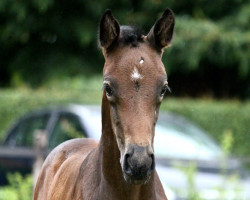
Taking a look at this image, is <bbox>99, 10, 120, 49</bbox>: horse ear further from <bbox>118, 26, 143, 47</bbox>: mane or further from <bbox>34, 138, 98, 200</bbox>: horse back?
<bbox>34, 138, 98, 200</bbox>: horse back

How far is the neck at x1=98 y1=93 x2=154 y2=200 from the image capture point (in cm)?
433

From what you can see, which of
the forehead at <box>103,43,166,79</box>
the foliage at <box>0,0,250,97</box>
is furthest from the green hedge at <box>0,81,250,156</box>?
the forehead at <box>103,43,166,79</box>

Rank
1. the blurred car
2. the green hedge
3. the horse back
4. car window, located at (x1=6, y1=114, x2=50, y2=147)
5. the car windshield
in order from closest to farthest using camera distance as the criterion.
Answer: the horse back, the blurred car, the car windshield, car window, located at (x1=6, y1=114, x2=50, y2=147), the green hedge

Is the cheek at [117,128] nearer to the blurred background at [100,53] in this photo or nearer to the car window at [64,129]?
the car window at [64,129]

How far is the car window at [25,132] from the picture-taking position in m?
10.8

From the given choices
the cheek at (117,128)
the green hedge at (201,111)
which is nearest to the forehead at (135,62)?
the cheek at (117,128)

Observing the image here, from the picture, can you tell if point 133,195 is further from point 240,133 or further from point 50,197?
point 240,133

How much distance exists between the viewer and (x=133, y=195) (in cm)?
433

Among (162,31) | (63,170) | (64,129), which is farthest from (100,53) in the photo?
(162,31)

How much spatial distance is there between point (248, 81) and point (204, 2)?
2.46m

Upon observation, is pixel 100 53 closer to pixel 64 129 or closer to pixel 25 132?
pixel 25 132

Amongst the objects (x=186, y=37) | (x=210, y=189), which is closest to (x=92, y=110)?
(x=210, y=189)

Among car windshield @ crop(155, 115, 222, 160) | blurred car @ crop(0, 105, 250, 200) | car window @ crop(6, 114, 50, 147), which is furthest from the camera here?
car window @ crop(6, 114, 50, 147)

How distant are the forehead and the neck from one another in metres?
0.26
